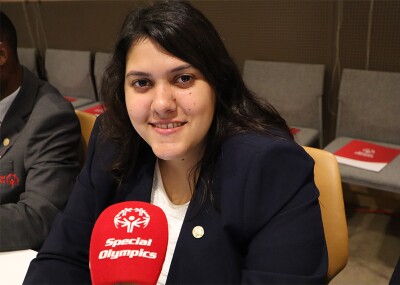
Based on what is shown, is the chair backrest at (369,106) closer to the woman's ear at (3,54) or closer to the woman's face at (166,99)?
the woman's face at (166,99)

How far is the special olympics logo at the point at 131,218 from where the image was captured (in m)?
0.81

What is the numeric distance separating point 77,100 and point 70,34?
2.98 ft

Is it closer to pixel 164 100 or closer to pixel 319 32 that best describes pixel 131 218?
pixel 164 100

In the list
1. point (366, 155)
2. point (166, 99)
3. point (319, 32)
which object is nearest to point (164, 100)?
point (166, 99)

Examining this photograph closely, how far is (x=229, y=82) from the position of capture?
105 cm

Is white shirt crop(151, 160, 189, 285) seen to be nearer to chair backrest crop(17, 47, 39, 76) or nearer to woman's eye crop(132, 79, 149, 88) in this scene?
woman's eye crop(132, 79, 149, 88)

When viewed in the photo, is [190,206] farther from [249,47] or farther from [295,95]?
[249,47]

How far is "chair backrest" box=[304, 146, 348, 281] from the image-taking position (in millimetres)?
1075

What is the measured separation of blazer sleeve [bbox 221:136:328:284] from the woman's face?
0.14 m

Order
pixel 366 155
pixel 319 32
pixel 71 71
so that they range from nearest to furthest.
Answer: pixel 366 155, pixel 319 32, pixel 71 71

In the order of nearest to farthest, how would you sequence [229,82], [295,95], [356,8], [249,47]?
[229,82] < [356,8] < [295,95] < [249,47]

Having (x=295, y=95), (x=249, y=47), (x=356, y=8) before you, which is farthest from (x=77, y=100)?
(x=356, y=8)

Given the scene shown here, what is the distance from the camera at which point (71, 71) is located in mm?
3967

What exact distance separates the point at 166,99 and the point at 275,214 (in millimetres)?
366
